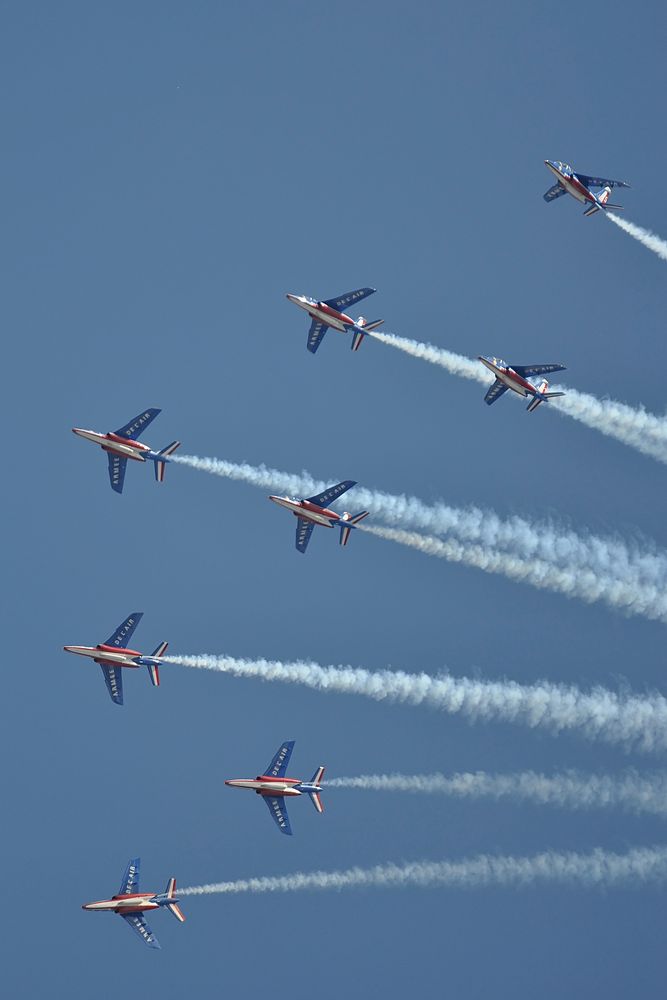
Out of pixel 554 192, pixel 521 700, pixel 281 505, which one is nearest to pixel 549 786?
pixel 521 700

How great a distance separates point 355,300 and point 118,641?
24.0 metres

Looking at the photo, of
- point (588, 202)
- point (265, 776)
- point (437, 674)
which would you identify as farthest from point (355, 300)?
point (265, 776)

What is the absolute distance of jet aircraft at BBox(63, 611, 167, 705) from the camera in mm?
81125

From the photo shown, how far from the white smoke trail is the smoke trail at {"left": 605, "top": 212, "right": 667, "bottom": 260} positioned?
10.7 m

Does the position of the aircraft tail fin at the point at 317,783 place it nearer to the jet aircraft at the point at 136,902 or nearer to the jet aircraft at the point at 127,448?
the jet aircraft at the point at 136,902

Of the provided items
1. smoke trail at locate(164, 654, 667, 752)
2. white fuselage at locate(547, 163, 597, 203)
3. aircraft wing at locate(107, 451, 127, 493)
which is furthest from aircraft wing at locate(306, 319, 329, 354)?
smoke trail at locate(164, 654, 667, 752)

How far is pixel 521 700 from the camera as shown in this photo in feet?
258

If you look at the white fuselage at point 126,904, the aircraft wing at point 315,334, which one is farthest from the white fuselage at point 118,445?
the white fuselage at point 126,904

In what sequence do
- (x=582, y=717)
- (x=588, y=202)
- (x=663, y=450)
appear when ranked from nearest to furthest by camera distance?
(x=582, y=717) < (x=663, y=450) < (x=588, y=202)

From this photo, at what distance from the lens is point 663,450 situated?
83500 mm

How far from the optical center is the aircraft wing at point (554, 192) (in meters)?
90.2

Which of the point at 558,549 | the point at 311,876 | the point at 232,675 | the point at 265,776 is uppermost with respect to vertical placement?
the point at 558,549

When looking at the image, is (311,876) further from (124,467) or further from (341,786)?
(124,467)

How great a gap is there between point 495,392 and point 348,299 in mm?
10131
